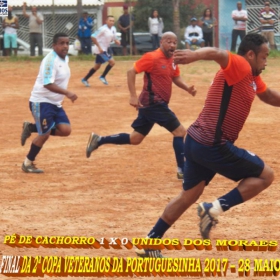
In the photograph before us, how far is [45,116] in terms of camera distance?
11.3 m

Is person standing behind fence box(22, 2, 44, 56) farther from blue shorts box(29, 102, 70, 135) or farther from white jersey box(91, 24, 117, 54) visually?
blue shorts box(29, 102, 70, 135)

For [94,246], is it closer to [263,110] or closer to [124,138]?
[124,138]

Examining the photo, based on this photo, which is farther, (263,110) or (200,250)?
(263,110)

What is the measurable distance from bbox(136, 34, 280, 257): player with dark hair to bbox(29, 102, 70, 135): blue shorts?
14.9ft

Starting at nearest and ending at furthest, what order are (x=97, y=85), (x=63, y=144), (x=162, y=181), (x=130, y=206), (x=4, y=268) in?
(x=4, y=268), (x=130, y=206), (x=162, y=181), (x=63, y=144), (x=97, y=85)

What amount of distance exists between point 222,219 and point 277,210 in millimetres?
780

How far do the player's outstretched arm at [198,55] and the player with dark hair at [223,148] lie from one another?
0.31 meters

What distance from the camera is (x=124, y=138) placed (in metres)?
11.2

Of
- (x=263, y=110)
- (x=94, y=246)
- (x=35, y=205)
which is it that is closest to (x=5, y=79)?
(x=263, y=110)

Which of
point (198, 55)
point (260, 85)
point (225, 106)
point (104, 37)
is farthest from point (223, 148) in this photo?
point (104, 37)

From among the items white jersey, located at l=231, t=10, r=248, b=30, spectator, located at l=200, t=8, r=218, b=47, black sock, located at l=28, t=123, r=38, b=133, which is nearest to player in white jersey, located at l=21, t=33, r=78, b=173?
black sock, located at l=28, t=123, r=38, b=133

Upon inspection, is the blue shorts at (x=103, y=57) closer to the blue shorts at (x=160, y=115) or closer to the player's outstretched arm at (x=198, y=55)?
the blue shorts at (x=160, y=115)

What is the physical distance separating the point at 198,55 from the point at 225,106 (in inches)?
28.0

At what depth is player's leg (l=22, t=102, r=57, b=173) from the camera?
1135cm
